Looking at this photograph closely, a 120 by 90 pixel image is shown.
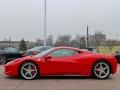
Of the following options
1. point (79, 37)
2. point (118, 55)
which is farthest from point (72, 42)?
point (118, 55)

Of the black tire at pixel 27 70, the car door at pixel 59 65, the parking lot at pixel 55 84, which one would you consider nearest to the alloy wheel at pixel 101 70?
the parking lot at pixel 55 84

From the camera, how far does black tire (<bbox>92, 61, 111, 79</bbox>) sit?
12.3m

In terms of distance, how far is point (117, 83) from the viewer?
36.7ft

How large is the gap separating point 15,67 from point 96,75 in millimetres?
2908

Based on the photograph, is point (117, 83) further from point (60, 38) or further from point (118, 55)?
point (60, 38)

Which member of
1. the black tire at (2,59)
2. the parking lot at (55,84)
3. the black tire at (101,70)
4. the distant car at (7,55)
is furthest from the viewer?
the distant car at (7,55)

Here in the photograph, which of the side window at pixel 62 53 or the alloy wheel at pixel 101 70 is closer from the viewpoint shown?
the alloy wheel at pixel 101 70

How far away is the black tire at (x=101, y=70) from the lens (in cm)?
1234

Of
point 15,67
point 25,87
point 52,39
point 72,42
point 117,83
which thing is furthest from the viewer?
point 72,42

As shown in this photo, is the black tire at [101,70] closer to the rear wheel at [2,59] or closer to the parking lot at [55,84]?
the parking lot at [55,84]

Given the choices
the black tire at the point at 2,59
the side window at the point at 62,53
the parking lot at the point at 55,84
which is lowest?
the parking lot at the point at 55,84

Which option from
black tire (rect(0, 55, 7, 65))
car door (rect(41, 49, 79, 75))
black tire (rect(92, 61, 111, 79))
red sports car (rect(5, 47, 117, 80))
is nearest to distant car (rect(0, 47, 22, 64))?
black tire (rect(0, 55, 7, 65))

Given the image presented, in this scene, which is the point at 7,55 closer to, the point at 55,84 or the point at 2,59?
the point at 2,59

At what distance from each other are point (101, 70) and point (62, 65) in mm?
1420
